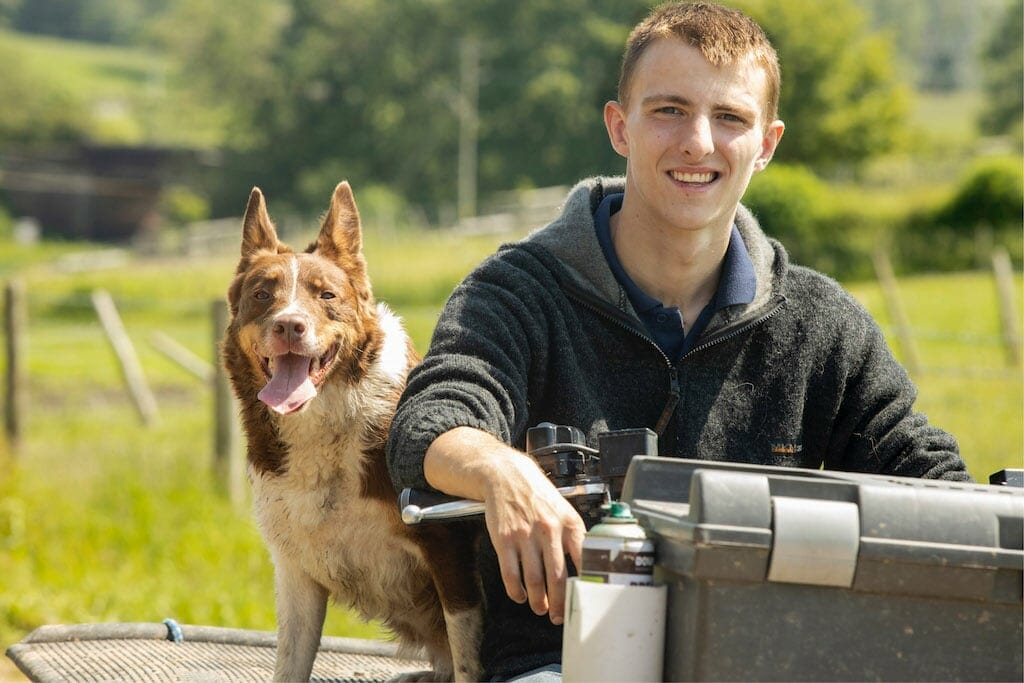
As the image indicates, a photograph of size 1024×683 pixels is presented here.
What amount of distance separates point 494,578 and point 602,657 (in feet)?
4.46

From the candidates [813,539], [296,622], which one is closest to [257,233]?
[296,622]

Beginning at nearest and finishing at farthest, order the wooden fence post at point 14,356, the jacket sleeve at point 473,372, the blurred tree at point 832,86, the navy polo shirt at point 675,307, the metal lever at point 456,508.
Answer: the metal lever at point 456,508 < the jacket sleeve at point 473,372 < the navy polo shirt at point 675,307 < the wooden fence post at point 14,356 < the blurred tree at point 832,86

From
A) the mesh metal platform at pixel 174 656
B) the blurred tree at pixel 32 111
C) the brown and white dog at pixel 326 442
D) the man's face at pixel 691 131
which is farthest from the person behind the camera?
the blurred tree at pixel 32 111

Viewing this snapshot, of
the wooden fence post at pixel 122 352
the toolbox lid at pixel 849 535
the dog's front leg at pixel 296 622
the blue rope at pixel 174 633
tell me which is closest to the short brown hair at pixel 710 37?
the toolbox lid at pixel 849 535

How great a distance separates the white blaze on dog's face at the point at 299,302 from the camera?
3.38 m

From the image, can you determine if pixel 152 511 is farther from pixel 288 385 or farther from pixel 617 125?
pixel 617 125

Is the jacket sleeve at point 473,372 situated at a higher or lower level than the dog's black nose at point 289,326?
lower

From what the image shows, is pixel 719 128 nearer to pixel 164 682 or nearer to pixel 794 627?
pixel 794 627

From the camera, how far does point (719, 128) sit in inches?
110

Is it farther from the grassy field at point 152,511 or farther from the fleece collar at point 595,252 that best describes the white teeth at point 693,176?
the grassy field at point 152,511

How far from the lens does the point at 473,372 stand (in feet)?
8.64

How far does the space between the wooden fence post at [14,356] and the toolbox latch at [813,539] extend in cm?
928

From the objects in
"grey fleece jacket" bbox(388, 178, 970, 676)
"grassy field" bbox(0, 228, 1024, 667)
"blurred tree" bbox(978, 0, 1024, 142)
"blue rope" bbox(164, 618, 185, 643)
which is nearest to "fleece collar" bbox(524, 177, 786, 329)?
"grey fleece jacket" bbox(388, 178, 970, 676)

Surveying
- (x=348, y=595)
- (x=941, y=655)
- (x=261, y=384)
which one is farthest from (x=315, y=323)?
(x=941, y=655)
